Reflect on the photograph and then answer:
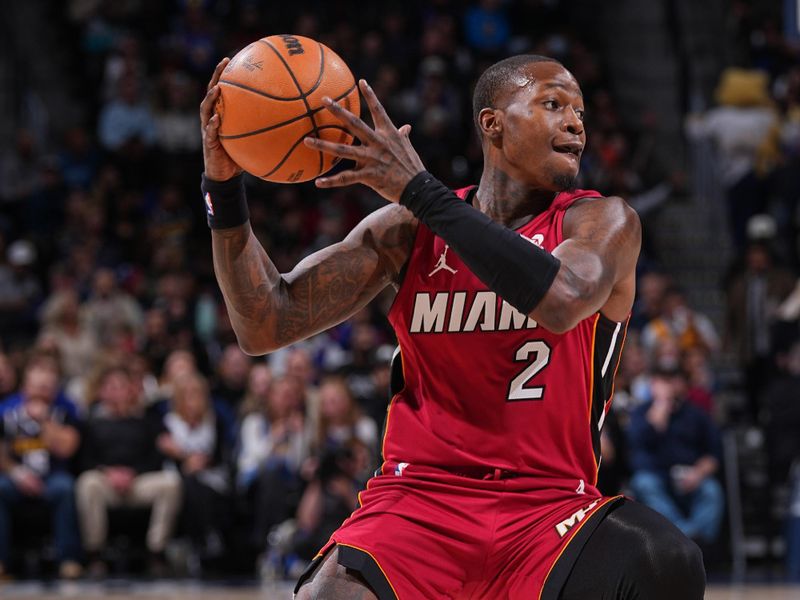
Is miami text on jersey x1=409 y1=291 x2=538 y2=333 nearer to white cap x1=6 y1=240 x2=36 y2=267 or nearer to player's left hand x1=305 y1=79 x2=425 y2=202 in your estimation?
player's left hand x1=305 y1=79 x2=425 y2=202

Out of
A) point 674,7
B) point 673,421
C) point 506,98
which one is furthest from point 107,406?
point 674,7

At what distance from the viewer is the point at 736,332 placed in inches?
545

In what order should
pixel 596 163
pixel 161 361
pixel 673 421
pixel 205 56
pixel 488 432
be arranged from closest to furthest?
pixel 488 432 < pixel 673 421 < pixel 161 361 < pixel 596 163 < pixel 205 56

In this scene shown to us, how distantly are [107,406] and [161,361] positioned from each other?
1539 mm

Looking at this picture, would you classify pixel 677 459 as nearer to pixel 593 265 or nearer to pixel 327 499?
pixel 327 499

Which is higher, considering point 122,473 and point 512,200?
point 512,200

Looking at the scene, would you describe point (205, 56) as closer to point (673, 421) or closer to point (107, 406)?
point (107, 406)

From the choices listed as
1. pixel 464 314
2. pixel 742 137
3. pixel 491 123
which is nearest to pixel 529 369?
pixel 464 314

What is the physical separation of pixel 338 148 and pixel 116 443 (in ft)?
26.5

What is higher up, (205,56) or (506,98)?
(205,56)

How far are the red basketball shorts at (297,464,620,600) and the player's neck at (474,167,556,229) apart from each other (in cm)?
86

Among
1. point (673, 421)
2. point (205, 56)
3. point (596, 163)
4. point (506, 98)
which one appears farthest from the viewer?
point (205, 56)

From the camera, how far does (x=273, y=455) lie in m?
11.4

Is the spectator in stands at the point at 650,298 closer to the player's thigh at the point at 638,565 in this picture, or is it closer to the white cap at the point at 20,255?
the white cap at the point at 20,255
